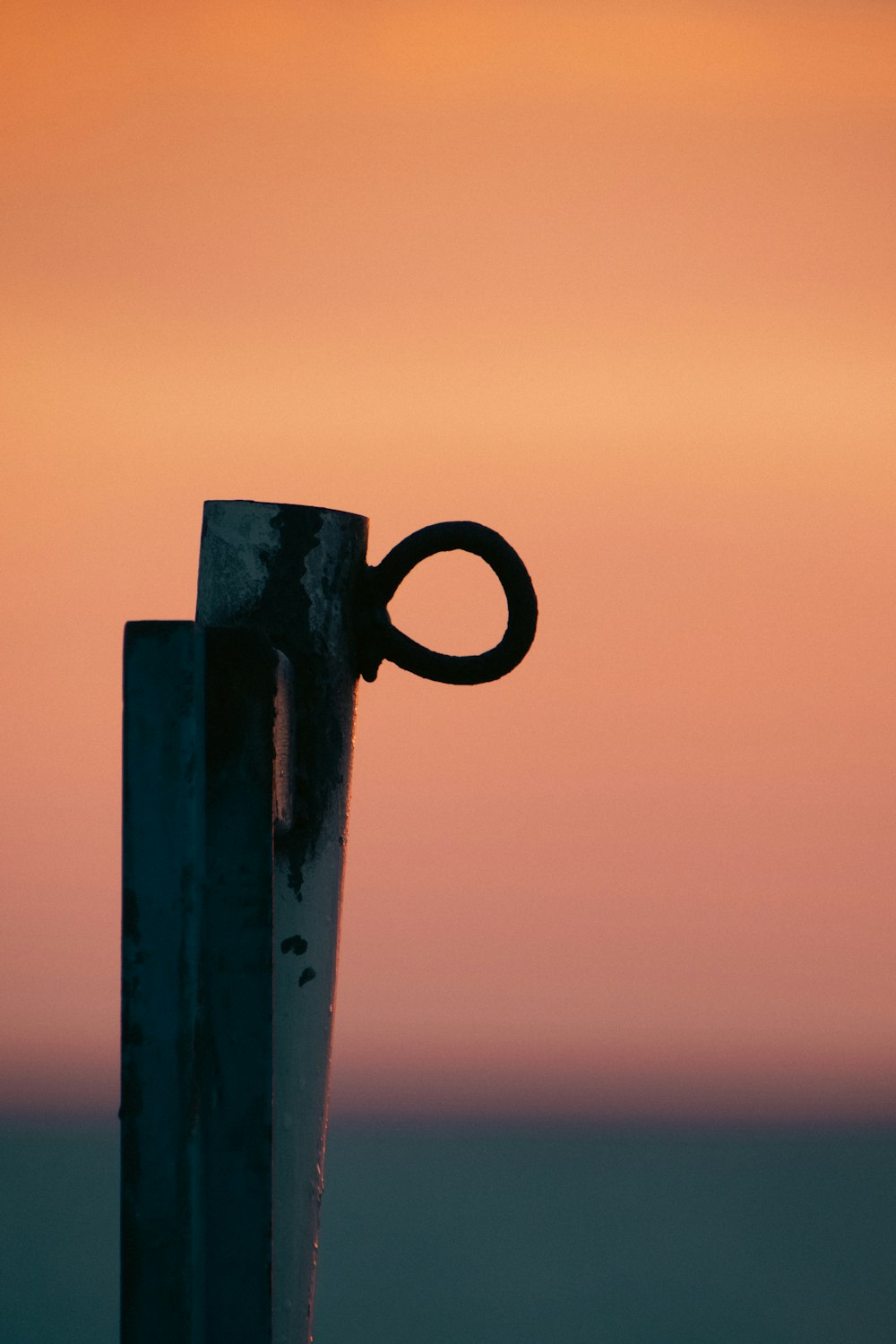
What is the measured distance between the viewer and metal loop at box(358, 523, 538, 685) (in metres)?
A: 1.13

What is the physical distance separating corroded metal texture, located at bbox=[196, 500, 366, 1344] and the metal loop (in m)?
0.04

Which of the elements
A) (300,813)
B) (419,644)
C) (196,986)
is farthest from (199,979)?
(419,644)

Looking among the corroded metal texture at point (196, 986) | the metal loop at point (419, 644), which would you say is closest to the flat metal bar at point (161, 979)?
the corroded metal texture at point (196, 986)

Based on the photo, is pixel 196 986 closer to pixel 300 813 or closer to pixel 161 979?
pixel 161 979

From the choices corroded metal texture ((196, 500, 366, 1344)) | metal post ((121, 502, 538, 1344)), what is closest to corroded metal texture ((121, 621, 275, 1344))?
metal post ((121, 502, 538, 1344))

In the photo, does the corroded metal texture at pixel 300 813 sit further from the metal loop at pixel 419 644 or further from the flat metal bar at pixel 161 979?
the flat metal bar at pixel 161 979

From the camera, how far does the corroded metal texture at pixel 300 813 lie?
104 centimetres

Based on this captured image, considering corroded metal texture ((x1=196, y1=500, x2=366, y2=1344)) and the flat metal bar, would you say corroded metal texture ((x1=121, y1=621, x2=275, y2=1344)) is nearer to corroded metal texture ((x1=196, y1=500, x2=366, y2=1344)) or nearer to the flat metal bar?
the flat metal bar

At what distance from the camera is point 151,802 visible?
88 cm

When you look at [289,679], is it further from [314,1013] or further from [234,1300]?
[234,1300]

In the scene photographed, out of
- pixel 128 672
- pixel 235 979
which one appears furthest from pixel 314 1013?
pixel 128 672

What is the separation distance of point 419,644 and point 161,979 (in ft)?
1.23

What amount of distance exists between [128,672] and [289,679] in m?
0.15

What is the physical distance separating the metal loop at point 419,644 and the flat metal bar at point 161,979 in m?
0.26
